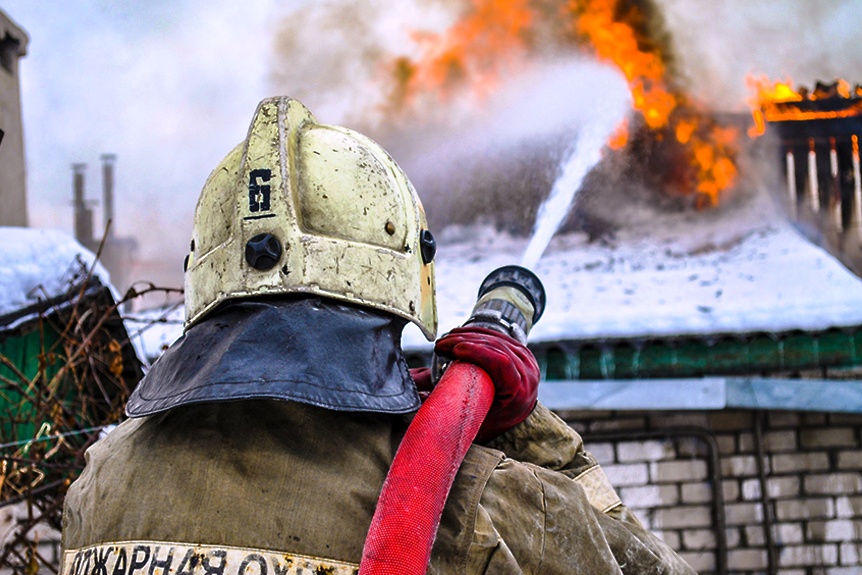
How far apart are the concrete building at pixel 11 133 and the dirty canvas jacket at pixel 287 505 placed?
5.94 metres

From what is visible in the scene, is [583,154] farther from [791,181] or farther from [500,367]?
[500,367]

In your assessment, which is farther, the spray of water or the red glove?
the spray of water

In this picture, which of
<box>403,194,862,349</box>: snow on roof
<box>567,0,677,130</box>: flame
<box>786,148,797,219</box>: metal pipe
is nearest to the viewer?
<box>403,194,862,349</box>: snow on roof

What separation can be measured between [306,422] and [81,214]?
14.7 m

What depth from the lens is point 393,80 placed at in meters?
9.96

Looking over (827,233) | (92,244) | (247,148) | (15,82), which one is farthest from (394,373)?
(92,244)

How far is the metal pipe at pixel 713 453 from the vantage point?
20.4 ft

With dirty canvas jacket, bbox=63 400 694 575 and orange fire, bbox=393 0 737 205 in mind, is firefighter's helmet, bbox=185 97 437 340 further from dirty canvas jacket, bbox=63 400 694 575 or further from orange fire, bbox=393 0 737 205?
orange fire, bbox=393 0 737 205

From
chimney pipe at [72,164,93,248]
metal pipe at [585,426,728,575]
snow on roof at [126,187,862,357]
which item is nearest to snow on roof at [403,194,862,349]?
snow on roof at [126,187,862,357]

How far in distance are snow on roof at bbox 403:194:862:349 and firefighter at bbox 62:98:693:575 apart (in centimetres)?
400

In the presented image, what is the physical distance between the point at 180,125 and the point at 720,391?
7.53m

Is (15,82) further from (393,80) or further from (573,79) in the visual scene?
(573,79)

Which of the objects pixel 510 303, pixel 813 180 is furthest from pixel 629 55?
pixel 510 303

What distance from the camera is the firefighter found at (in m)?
1.39
